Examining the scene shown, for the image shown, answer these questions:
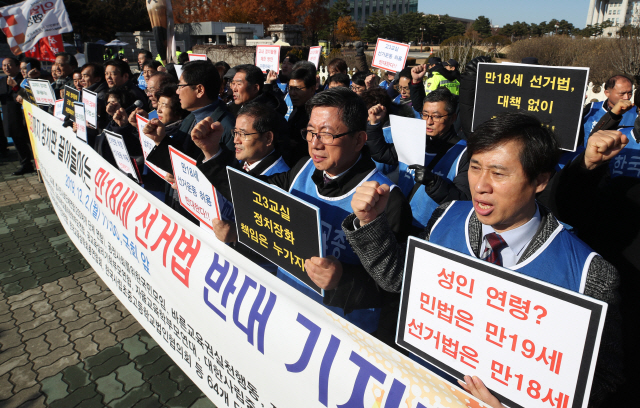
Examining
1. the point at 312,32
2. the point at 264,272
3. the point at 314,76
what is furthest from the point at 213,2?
the point at 264,272

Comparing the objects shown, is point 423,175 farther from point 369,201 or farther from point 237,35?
point 237,35

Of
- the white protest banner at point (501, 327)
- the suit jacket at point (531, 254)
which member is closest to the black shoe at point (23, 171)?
the suit jacket at point (531, 254)

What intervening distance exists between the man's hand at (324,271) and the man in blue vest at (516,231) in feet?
0.57

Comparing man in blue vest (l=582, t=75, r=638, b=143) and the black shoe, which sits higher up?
man in blue vest (l=582, t=75, r=638, b=143)

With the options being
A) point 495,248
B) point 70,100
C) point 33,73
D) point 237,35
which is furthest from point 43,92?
point 237,35

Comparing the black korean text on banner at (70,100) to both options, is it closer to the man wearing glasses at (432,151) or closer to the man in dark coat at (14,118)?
the man wearing glasses at (432,151)

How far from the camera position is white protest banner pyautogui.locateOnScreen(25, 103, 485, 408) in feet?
4.79

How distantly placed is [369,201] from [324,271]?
40 cm

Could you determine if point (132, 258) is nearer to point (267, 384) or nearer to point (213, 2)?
point (267, 384)

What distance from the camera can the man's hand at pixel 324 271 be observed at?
166 centimetres

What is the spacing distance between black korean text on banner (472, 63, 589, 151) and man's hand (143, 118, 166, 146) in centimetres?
226

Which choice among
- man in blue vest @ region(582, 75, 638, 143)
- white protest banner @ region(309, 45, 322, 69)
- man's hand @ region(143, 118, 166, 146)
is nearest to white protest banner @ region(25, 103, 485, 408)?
man's hand @ region(143, 118, 166, 146)

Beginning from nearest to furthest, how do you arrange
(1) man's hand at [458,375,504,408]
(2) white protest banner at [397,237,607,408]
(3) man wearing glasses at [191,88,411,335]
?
(2) white protest banner at [397,237,607,408], (1) man's hand at [458,375,504,408], (3) man wearing glasses at [191,88,411,335]

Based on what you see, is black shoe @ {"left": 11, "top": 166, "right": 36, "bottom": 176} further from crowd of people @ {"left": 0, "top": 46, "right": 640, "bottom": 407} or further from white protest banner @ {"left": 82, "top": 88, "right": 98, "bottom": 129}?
crowd of people @ {"left": 0, "top": 46, "right": 640, "bottom": 407}
